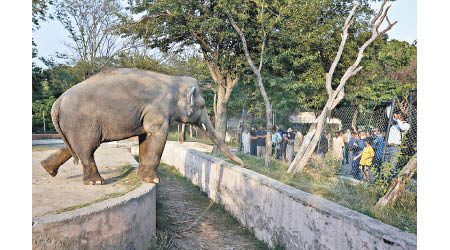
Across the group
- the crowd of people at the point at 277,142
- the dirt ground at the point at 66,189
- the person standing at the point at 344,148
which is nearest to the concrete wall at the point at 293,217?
the dirt ground at the point at 66,189

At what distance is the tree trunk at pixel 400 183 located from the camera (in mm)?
4062

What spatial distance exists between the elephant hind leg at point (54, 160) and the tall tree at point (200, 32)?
5.93 meters

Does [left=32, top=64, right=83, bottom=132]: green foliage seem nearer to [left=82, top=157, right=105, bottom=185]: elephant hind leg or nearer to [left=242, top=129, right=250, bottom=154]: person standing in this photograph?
[left=242, top=129, right=250, bottom=154]: person standing

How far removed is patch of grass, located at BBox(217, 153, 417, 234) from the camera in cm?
357

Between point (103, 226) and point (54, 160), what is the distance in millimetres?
2575

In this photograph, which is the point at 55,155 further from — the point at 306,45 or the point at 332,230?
the point at 306,45

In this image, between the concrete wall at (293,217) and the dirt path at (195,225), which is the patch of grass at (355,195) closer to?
the concrete wall at (293,217)

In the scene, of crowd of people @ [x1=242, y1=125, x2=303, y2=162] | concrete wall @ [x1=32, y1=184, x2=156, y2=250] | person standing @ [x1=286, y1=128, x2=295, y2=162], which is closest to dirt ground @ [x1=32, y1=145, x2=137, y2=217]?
concrete wall @ [x1=32, y1=184, x2=156, y2=250]

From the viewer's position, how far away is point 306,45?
34.6 ft

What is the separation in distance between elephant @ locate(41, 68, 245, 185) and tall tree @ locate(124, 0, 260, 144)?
4343 millimetres

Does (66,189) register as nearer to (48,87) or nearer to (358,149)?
(358,149)


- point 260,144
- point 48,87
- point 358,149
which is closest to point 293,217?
point 358,149

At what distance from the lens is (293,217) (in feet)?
13.6

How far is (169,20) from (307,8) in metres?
4.61
